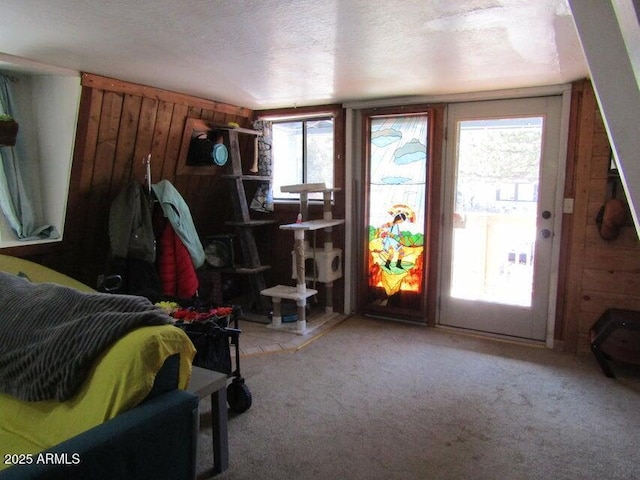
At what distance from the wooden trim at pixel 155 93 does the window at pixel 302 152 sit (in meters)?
0.50

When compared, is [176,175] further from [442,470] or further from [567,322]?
[567,322]

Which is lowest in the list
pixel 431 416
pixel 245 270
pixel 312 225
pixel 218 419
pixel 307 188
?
pixel 431 416

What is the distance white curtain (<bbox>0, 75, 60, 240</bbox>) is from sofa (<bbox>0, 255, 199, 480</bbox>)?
6.39 feet

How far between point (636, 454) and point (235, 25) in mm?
2816

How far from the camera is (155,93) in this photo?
3451 mm

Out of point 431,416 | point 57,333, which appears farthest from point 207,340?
point 431,416

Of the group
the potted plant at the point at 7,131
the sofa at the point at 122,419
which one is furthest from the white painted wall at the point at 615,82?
the potted plant at the point at 7,131

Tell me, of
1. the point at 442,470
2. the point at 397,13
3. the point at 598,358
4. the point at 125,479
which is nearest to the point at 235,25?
the point at 397,13

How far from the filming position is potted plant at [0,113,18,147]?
2793 millimetres

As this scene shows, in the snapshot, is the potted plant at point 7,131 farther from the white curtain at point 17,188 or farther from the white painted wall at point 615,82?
the white painted wall at point 615,82

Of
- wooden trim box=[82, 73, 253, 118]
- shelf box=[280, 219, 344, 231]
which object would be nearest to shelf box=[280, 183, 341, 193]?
shelf box=[280, 219, 344, 231]

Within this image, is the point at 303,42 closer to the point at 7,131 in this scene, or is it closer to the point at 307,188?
the point at 307,188

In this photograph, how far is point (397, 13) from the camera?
185cm

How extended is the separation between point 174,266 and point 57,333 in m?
2.12
